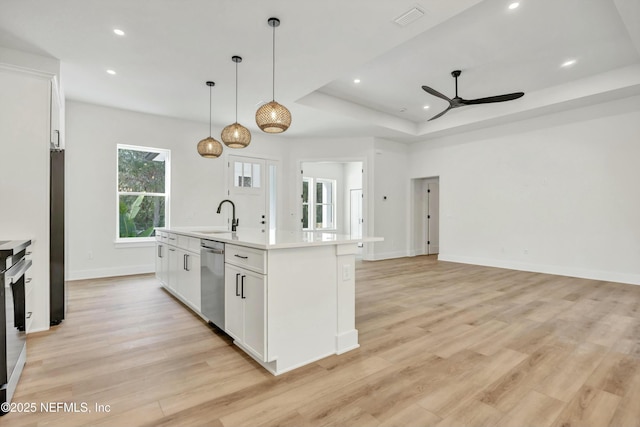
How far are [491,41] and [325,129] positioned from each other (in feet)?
11.4

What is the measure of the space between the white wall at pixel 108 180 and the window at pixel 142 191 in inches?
6.4

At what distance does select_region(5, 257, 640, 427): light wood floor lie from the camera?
5.48 feet

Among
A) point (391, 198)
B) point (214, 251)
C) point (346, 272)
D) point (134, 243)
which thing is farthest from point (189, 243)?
point (391, 198)

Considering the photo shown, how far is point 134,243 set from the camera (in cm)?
550

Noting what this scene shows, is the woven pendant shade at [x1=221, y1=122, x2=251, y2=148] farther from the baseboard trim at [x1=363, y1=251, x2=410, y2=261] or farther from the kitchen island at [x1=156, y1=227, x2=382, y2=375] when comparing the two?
the baseboard trim at [x1=363, y1=251, x2=410, y2=261]

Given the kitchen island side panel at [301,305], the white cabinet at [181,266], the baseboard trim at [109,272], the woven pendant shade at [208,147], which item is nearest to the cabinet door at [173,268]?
the white cabinet at [181,266]

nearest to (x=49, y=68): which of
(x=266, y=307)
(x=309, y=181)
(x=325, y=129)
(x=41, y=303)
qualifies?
(x=41, y=303)

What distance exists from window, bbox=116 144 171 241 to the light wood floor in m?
2.24

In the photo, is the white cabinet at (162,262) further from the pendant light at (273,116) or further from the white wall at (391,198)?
the white wall at (391,198)

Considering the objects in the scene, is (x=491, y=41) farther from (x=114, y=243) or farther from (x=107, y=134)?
(x=114, y=243)

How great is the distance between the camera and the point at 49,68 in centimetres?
364

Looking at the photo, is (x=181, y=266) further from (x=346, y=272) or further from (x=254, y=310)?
(x=346, y=272)

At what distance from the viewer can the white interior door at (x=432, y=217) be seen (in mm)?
8453

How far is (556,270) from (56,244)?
23.9 ft
